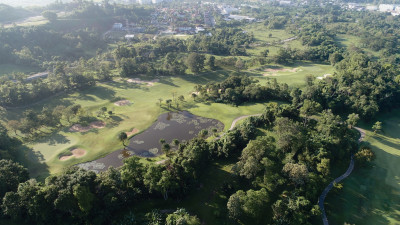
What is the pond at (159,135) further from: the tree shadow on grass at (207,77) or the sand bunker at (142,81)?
the tree shadow on grass at (207,77)

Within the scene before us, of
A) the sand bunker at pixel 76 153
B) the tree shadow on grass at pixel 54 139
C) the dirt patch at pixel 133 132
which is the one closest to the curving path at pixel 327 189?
the dirt patch at pixel 133 132

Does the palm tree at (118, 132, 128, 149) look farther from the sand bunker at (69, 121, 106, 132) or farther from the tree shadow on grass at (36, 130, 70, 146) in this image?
the tree shadow on grass at (36, 130, 70, 146)

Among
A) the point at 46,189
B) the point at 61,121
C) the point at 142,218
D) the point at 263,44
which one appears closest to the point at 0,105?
the point at 61,121

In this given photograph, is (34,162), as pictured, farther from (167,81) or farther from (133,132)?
(167,81)

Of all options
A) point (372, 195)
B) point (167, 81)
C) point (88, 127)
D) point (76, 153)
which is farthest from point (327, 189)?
point (167, 81)

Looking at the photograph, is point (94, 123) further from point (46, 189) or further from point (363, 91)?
point (363, 91)

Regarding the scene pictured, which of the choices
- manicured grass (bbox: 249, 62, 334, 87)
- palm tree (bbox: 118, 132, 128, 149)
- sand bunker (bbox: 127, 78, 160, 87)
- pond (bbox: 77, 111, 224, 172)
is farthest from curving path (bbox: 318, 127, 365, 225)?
sand bunker (bbox: 127, 78, 160, 87)

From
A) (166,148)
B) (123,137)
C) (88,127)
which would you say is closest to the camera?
Result: (166,148)
